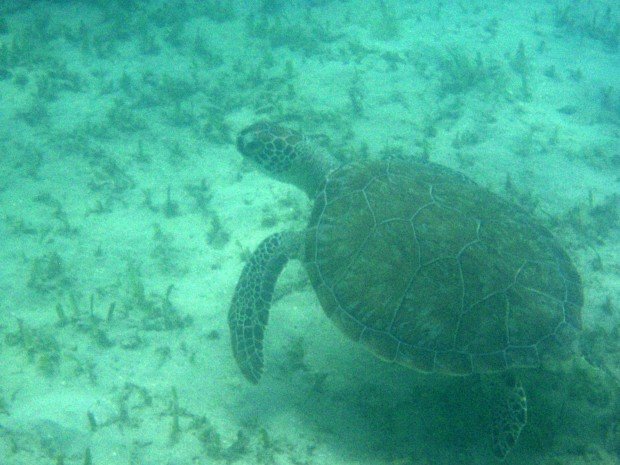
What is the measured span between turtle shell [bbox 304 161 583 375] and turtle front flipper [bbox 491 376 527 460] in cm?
30

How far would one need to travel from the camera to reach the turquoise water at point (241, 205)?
310 centimetres

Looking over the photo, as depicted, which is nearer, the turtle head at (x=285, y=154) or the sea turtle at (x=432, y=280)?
the sea turtle at (x=432, y=280)

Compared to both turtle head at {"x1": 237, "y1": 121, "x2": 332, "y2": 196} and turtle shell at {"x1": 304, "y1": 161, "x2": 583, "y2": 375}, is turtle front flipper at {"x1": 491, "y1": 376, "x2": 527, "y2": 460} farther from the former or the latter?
turtle head at {"x1": 237, "y1": 121, "x2": 332, "y2": 196}

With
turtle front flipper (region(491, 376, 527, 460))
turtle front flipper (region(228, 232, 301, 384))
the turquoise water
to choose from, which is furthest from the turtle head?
turtle front flipper (region(491, 376, 527, 460))

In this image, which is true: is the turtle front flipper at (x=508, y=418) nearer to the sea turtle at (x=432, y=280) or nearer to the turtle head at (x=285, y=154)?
the sea turtle at (x=432, y=280)

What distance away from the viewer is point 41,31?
7926 mm

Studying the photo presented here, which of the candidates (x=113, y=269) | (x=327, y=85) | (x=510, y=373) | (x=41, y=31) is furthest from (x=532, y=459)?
(x=41, y=31)

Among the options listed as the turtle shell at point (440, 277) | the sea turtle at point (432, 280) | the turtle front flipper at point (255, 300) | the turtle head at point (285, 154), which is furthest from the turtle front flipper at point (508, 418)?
the turtle head at point (285, 154)

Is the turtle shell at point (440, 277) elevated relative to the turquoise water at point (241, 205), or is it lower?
elevated

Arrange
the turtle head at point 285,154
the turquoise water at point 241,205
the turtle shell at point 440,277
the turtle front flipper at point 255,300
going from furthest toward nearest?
the turtle head at point 285,154
the turtle front flipper at point 255,300
the turquoise water at point 241,205
the turtle shell at point 440,277

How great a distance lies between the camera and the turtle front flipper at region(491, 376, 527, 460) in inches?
110

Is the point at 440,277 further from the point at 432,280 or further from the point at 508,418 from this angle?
the point at 508,418

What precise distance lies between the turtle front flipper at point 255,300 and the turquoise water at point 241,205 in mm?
246

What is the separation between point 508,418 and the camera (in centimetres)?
285
